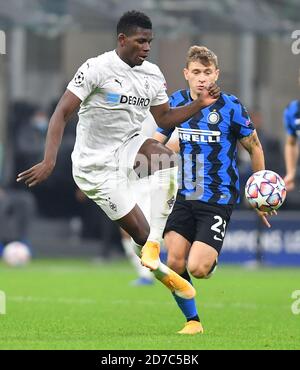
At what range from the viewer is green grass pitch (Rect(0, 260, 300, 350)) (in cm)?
890

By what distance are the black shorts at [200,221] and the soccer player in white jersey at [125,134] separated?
0.70 m

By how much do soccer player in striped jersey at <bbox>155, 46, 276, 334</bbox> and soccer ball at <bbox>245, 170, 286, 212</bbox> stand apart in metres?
0.28

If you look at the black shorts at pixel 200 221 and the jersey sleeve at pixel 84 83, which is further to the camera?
the black shorts at pixel 200 221

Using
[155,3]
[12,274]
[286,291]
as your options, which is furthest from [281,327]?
[155,3]

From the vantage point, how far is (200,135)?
34.0ft

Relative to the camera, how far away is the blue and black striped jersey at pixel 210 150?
1032 centimetres

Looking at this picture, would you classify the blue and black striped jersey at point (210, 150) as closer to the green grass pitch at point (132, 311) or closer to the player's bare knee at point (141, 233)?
the player's bare knee at point (141, 233)

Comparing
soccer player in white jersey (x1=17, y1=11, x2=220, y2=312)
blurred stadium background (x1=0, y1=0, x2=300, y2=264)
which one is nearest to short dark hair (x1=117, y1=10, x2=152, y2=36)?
soccer player in white jersey (x1=17, y1=11, x2=220, y2=312)

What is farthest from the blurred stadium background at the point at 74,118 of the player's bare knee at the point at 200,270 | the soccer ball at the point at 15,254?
the player's bare knee at the point at 200,270

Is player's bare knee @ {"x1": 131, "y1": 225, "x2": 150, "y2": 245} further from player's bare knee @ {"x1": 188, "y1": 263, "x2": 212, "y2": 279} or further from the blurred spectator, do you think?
the blurred spectator

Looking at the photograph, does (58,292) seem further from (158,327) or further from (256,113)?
(256,113)

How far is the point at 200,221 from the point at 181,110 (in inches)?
41.0

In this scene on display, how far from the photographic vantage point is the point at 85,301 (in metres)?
13.2

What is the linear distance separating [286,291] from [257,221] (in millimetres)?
4666
